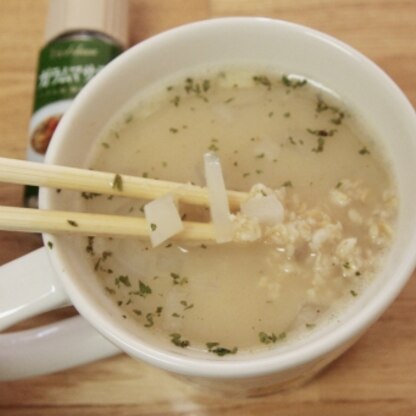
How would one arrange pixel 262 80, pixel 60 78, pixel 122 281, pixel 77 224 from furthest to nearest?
pixel 60 78 < pixel 262 80 < pixel 122 281 < pixel 77 224

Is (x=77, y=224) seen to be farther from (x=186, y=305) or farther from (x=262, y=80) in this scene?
(x=262, y=80)

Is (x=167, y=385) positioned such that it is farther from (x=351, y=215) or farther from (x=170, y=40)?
(x=170, y=40)

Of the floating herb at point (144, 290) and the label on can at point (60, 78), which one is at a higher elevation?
the label on can at point (60, 78)

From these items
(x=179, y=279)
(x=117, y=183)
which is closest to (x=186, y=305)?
(x=179, y=279)

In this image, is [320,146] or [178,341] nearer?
[178,341]

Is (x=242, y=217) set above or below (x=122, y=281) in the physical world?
above

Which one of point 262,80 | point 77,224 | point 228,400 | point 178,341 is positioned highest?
point 262,80

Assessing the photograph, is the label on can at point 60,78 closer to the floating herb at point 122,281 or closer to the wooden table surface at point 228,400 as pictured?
the wooden table surface at point 228,400

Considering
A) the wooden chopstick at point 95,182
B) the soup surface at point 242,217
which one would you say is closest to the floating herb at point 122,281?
the soup surface at point 242,217
